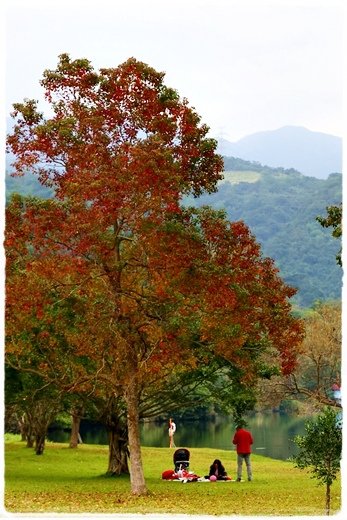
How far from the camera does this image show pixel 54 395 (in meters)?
28.3

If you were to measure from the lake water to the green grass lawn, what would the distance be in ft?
53.8

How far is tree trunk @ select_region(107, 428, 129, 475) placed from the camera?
1097 inches

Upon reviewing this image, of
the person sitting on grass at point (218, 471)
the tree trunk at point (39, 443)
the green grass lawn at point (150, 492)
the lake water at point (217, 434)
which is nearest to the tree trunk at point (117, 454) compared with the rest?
the green grass lawn at point (150, 492)

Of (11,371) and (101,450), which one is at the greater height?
(11,371)

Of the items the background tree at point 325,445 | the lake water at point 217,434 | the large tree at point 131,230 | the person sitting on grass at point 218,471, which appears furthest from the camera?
the lake water at point 217,434

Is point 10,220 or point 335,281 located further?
point 335,281

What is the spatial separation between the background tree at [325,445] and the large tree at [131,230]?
4105 mm

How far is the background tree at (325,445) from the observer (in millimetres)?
17328

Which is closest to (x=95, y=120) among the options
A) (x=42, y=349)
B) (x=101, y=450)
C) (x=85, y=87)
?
(x=85, y=87)

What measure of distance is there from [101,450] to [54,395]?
15135 millimetres

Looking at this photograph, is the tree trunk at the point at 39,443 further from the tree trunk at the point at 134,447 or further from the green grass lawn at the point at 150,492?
the tree trunk at the point at 134,447

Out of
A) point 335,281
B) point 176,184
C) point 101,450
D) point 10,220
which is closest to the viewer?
point 176,184

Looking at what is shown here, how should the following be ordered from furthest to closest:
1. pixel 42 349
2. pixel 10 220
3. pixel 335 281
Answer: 1. pixel 335 281
2. pixel 42 349
3. pixel 10 220

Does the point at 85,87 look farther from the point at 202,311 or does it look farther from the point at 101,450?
the point at 101,450
